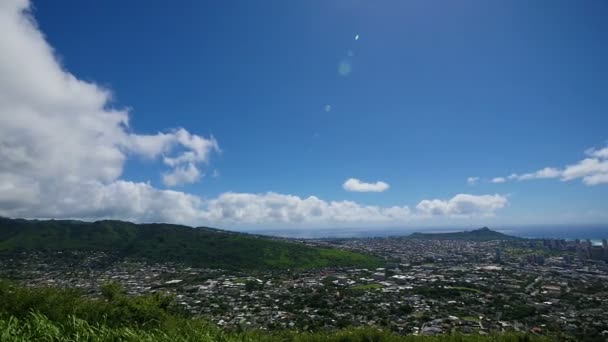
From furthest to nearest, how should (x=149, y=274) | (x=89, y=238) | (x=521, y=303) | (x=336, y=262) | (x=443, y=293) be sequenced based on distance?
1. (x=89, y=238)
2. (x=336, y=262)
3. (x=149, y=274)
4. (x=443, y=293)
5. (x=521, y=303)

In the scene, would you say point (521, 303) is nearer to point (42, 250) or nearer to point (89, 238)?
point (42, 250)

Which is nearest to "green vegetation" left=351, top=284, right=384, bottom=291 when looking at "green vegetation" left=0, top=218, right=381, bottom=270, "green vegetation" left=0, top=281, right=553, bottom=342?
"green vegetation" left=0, top=218, right=381, bottom=270

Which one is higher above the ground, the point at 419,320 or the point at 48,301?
the point at 48,301

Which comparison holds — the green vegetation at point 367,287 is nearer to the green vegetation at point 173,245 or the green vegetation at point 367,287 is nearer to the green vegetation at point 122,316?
the green vegetation at point 173,245

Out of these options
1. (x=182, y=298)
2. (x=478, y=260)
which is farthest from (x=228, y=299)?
(x=478, y=260)

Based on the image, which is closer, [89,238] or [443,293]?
[443,293]

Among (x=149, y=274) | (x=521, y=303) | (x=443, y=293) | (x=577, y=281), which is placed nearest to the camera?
(x=521, y=303)

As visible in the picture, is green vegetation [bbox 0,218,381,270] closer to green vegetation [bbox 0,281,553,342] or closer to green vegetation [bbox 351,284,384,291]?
green vegetation [bbox 351,284,384,291]

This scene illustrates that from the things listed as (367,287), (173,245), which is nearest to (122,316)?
(367,287)
